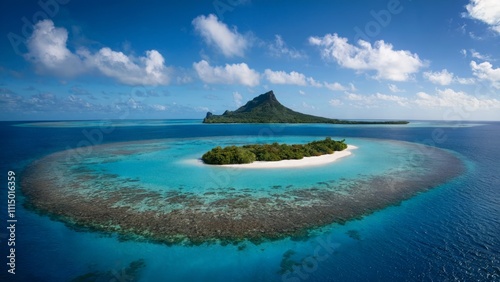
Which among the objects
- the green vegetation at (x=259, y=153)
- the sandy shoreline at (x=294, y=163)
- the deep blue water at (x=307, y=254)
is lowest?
the deep blue water at (x=307, y=254)

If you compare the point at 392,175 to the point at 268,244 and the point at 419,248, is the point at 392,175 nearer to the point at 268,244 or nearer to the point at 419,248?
the point at 419,248

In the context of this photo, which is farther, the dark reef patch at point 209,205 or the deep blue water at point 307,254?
the dark reef patch at point 209,205

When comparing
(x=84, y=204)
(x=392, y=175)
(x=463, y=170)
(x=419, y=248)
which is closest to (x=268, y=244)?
(x=419, y=248)

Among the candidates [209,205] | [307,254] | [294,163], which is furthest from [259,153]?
[307,254]

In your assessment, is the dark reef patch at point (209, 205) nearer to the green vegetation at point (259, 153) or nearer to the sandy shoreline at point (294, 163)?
the sandy shoreline at point (294, 163)

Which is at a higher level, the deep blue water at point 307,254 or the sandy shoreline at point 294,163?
the sandy shoreline at point 294,163

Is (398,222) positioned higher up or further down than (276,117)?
further down

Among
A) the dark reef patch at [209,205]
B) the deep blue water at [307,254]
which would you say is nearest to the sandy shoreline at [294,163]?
the dark reef patch at [209,205]

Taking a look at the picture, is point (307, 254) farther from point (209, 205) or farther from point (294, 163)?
point (294, 163)

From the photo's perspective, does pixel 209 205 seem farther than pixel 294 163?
No
